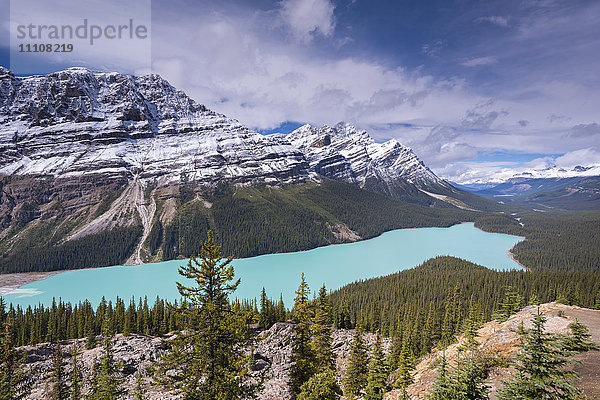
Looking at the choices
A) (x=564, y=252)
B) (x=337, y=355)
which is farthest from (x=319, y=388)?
(x=564, y=252)

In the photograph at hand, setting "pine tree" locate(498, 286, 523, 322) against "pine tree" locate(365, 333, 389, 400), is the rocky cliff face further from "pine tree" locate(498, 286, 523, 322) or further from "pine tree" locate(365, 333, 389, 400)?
"pine tree" locate(498, 286, 523, 322)

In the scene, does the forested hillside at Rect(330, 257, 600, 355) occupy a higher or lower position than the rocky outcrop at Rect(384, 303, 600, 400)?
lower

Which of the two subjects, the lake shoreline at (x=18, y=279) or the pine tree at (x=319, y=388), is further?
the lake shoreline at (x=18, y=279)

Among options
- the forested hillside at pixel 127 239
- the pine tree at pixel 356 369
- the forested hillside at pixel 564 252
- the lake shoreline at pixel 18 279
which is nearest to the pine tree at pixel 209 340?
the pine tree at pixel 356 369

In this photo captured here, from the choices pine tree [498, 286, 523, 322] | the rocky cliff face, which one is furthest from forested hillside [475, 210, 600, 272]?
the rocky cliff face

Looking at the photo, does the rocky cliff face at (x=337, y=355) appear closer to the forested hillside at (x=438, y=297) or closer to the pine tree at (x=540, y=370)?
the pine tree at (x=540, y=370)
